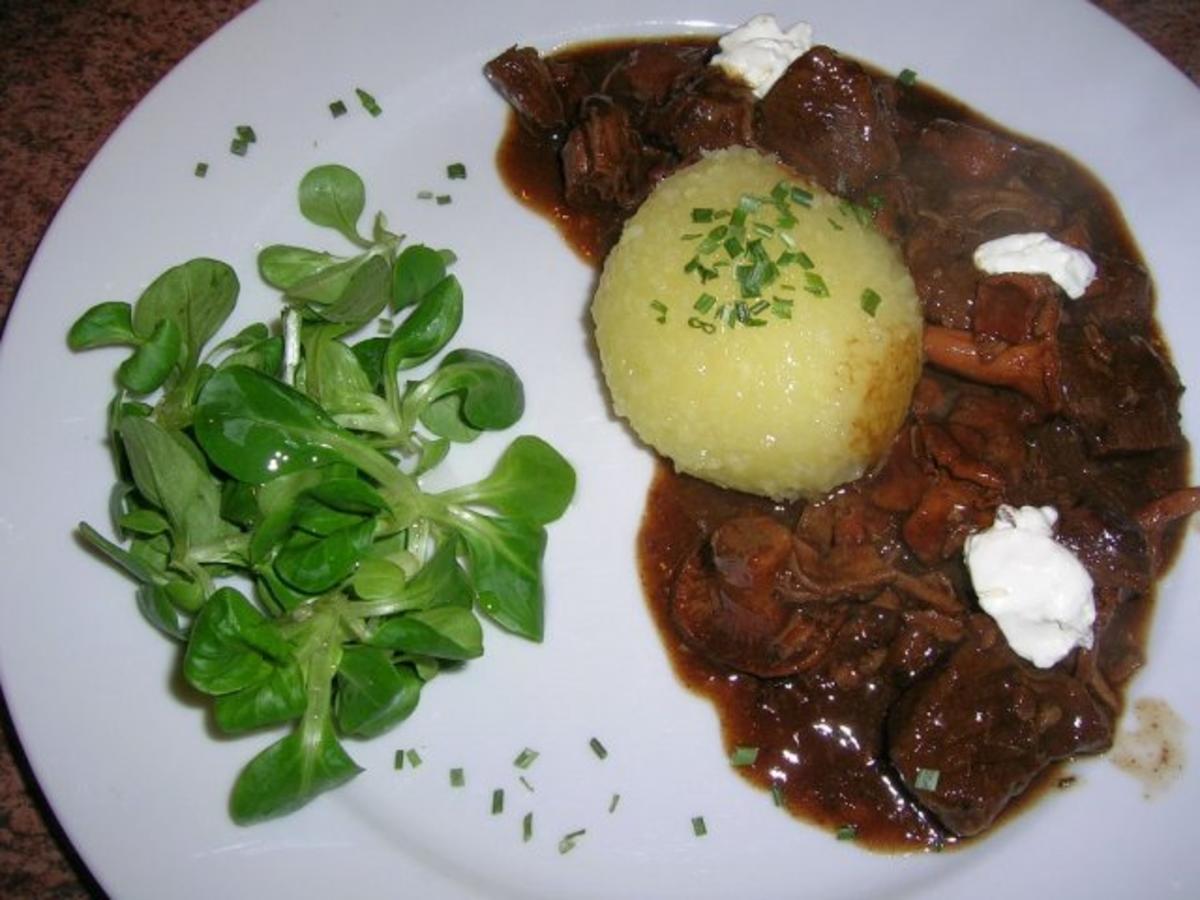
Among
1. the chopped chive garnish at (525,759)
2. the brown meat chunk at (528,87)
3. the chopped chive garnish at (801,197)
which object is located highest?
the brown meat chunk at (528,87)

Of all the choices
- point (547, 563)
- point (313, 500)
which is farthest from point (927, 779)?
point (313, 500)

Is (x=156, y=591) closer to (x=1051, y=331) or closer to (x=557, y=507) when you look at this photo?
(x=557, y=507)

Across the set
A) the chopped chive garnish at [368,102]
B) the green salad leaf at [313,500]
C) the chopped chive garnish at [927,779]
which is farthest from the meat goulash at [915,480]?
the green salad leaf at [313,500]

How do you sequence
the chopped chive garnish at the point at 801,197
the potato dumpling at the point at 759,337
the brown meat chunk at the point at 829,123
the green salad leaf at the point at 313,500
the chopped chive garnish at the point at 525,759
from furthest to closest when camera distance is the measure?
1. the brown meat chunk at the point at 829,123
2. the chopped chive garnish at the point at 801,197
3. the potato dumpling at the point at 759,337
4. the chopped chive garnish at the point at 525,759
5. the green salad leaf at the point at 313,500

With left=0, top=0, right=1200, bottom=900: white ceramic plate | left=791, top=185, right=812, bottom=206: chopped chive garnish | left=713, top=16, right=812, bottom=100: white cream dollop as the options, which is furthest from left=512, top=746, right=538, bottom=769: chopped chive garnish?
left=713, top=16, right=812, bottom=100: white cream dollop

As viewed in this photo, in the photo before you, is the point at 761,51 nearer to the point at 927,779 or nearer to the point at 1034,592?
the point at 1034,592

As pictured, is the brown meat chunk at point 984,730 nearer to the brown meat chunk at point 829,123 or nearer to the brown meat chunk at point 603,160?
the brown meat chunk at point 829,123

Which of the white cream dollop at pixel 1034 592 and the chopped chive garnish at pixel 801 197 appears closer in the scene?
the white cream dollop at pixel 1034 592

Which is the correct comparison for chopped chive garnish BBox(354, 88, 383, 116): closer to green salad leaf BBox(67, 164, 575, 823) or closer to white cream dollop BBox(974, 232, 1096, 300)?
green salad leaf BBox(67, 164, 575, 823)
